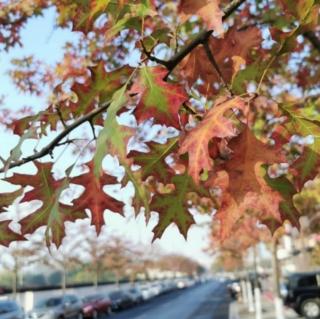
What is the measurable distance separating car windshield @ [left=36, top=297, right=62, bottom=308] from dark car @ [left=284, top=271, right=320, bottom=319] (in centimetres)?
1255

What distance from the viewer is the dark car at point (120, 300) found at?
4413cm

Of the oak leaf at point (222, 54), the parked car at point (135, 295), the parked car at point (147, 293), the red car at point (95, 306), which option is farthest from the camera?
the parked car at point (147, 293)

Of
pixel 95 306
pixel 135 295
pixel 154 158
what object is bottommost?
pixel 95 306

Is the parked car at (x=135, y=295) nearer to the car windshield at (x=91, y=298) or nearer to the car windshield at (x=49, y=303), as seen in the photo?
the car windshield at (x=91, y=298)

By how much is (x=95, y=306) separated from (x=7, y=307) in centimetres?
1450

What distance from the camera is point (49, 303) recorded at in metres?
30.3

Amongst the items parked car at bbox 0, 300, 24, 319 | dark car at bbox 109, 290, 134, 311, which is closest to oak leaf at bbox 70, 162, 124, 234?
parked car at bbox 0, 300, 24, 319

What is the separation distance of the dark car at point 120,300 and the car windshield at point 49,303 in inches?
489

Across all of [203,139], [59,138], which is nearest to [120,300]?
[59,138]

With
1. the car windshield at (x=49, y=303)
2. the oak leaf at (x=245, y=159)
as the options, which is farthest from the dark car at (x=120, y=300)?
the oak leaf at (x=245, y=159)

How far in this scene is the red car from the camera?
120ft

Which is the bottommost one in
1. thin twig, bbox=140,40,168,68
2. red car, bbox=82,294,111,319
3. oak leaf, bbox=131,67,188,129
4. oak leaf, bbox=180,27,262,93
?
red car, bbox=82,294,111,319

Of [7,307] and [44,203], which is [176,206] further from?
[7,307]

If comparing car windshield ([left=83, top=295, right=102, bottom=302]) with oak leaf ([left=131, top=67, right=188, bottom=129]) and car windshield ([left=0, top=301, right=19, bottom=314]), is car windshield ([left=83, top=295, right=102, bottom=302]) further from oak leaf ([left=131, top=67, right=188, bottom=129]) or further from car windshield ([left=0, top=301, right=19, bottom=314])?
oak leaf ([left=131, top=67, right=188, bottom=129])
